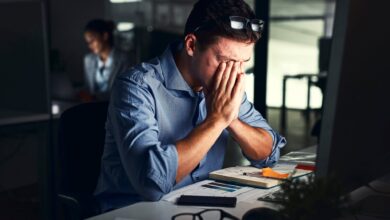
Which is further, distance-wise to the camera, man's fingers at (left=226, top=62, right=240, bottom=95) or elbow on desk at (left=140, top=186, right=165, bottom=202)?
man's fingers at (left=226, top=62, right=240, bottom=95)

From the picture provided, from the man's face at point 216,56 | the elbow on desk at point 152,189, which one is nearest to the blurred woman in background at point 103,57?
the man's face at point 216,56

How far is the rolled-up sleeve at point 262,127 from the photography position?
183cm

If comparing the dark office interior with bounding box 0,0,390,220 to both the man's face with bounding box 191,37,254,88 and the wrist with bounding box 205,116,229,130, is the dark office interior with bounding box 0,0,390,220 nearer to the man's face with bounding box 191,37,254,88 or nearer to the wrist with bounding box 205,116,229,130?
the man's face with bounding box 191,37,254,88

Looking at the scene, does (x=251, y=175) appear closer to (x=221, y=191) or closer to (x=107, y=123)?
(x=221, y=191)

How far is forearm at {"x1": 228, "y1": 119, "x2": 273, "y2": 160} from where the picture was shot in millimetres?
1766

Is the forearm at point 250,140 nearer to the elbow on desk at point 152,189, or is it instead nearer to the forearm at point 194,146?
the forearm at point 194,146

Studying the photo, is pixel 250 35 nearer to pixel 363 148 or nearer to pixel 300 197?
pixel 363 148

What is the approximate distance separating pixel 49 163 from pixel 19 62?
2.05 feet

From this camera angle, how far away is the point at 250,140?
5.89 ft

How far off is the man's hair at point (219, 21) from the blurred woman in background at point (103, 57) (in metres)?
3.27

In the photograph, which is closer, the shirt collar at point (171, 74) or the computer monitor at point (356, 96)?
the computer monitor at point (356, 96)

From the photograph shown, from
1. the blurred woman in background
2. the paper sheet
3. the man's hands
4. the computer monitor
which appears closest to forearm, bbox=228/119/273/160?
the man's hands

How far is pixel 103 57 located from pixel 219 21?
138 inches

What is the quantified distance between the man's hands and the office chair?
42 centimetres
